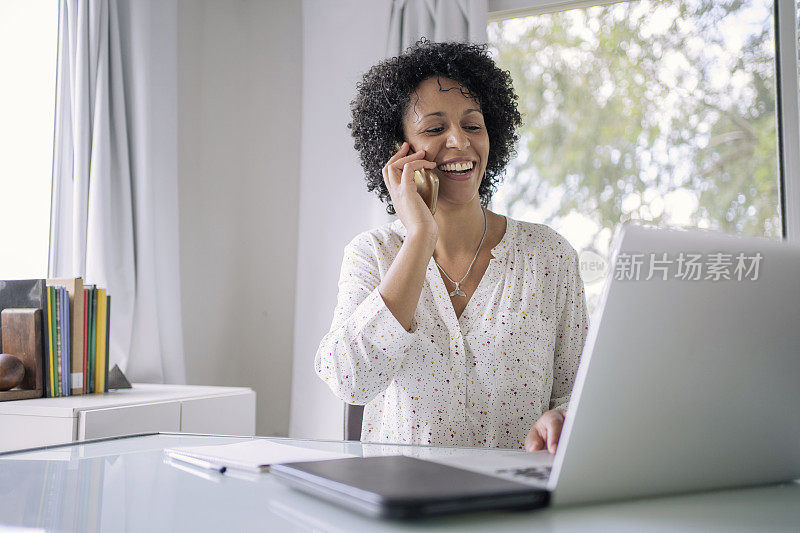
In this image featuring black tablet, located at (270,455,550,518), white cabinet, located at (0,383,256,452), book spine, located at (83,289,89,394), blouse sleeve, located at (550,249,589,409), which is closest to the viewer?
black tablet, located at (270,455,550,518)

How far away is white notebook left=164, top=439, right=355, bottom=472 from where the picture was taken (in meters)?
0.77

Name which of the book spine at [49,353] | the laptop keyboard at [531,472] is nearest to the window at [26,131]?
the book spine at [49,353]

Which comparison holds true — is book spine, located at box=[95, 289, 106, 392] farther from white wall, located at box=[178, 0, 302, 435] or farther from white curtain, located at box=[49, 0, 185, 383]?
white wall, located at box=[178, 0, 302, 435]

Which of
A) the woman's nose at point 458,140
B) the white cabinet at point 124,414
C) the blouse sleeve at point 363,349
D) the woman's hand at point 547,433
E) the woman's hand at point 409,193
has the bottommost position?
the white cabinet at point 124,414

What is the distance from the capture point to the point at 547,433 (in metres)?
0.92

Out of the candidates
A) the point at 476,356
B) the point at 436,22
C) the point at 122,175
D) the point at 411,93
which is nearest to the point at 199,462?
the point at 476,356

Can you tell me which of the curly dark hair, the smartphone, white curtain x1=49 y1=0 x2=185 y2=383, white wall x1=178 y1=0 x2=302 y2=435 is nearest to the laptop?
the smartphone

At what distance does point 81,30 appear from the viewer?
2381 millimetres

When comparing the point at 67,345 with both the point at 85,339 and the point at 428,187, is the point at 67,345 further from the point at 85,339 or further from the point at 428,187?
the point at 428,187

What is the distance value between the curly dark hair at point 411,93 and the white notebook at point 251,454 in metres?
0.93

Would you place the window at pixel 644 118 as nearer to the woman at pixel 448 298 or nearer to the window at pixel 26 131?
the woman at pixel 448 298

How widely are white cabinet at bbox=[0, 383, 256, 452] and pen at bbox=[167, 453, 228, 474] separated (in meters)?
0.87

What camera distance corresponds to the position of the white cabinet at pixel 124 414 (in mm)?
1639

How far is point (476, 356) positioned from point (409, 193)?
37cm
